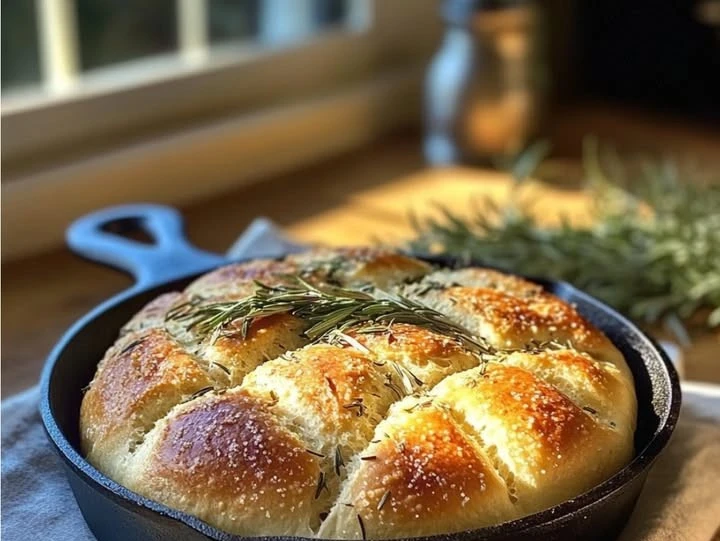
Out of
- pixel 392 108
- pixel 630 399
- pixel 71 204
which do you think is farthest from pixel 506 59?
pixel 630 399

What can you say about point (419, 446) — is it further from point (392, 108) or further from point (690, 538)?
point (392, 108)

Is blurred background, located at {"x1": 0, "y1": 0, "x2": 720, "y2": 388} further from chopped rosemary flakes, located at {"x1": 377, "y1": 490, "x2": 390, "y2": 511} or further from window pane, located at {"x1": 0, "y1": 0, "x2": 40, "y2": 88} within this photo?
chopped rosemary flakes, located at {"x1": 377, "y1": 490, "x2": 390, "y2": 511}

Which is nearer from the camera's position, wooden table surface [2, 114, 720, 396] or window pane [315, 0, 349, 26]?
wooden table surface [2, 114, 720, 396]

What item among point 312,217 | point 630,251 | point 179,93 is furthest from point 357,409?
point 179,93

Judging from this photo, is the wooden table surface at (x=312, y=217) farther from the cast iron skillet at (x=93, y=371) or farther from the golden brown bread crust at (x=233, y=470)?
the golden brown bread crust at (x=233, y=470)

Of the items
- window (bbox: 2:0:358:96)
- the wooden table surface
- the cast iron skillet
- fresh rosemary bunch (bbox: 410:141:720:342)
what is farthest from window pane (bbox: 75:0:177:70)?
fresh rosemary bunch (bbox: 410:141:720:342)
